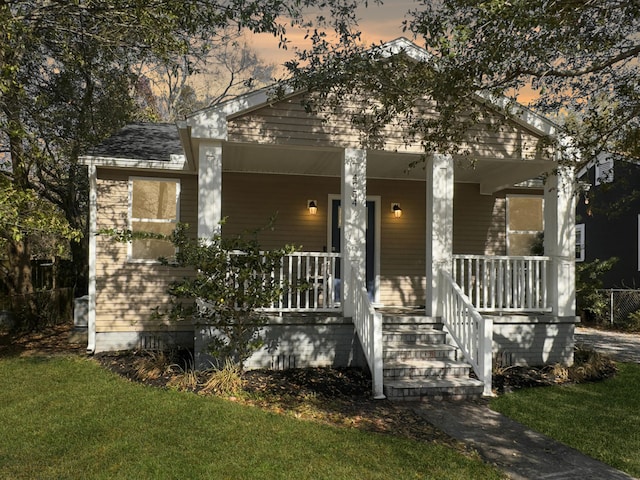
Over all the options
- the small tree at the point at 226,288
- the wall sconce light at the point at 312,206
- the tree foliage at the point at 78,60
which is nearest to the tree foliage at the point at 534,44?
the tree foliage at the point at 78,60

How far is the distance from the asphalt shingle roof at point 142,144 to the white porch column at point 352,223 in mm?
3340

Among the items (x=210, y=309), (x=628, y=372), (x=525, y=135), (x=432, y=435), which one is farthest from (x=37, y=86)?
(x=628, y=372)

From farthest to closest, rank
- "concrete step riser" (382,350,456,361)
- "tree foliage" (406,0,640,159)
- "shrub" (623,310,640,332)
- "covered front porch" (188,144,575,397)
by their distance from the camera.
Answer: "shrub" (623,310,640,332), "covered front porch" (188,144,575,397), "concrete step riser" (382,350,456,361), "tree foliage" (406,0,640,159)

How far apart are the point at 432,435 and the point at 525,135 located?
527 centimetres

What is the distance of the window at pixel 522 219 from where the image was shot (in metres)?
11.1

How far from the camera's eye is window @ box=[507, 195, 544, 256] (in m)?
11.1

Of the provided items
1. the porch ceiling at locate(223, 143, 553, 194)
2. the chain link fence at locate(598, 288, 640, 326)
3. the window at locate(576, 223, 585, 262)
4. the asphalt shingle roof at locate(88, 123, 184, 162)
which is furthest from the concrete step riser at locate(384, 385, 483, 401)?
the window at locate(576, 223, 585, 262)

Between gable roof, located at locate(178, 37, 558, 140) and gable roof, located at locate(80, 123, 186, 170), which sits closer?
gable roof, located at locate(178, 37, 558, 140)

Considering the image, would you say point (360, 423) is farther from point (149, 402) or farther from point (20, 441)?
point (20, 441)

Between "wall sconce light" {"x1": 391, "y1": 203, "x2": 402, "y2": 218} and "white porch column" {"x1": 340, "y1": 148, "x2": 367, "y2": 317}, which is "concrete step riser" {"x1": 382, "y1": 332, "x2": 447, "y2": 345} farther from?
"wall sconce light" {"x1": 391, "y1": 203, "x2": 402, "y2": 218}

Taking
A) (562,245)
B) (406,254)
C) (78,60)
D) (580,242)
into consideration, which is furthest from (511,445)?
(580,242)

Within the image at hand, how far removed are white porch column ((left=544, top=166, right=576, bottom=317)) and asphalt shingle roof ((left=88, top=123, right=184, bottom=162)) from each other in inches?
255

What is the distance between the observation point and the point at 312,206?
10203mm

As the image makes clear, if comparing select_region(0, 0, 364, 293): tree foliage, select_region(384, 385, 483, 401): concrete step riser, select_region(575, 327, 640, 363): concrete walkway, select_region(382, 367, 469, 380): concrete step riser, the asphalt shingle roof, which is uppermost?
select_region(0, 0, 364, 293): tree foliage
